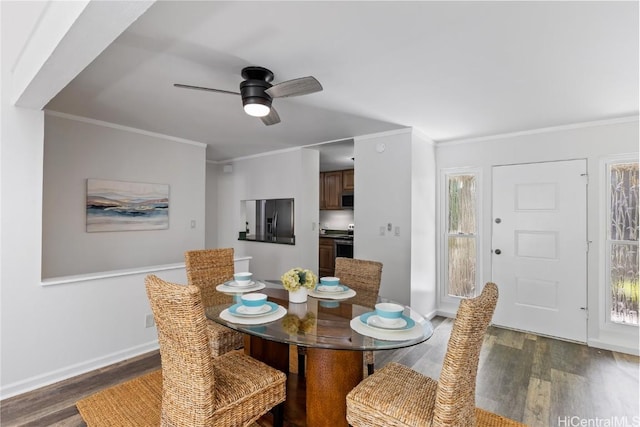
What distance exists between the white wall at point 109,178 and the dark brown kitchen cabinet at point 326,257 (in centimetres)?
230

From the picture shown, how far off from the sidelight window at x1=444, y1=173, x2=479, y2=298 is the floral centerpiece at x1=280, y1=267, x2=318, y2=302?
9.33ft

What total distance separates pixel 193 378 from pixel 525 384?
2.61 metres

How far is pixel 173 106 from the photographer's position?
120 inches

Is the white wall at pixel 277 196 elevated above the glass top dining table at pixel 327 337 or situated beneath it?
elevated above

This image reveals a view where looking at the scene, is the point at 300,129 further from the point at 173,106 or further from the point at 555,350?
the point at 555,350

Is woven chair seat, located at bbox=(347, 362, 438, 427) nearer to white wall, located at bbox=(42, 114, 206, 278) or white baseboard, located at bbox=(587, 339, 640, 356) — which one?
white baseboard, located at bbox=(587, 339, 640, 356)

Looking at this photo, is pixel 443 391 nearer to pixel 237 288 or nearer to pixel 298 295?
pixel 298 295

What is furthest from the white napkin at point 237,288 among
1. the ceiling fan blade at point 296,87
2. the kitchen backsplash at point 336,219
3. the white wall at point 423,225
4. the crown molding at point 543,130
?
the kitchen backsplash at point 336,219

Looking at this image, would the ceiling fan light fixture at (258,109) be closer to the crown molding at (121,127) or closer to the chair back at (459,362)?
the chair back at (459,362)

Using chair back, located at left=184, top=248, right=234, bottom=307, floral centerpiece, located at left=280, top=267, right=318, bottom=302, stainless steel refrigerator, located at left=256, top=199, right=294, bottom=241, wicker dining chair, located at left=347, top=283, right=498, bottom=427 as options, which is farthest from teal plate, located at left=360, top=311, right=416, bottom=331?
stainless steel refrigerator, located at left=256, top=199, right=294, bottom=241

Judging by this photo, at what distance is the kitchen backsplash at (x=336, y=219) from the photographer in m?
6.64

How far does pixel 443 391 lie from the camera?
1.30 m

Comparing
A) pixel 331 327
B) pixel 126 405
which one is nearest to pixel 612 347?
pixel 331 327

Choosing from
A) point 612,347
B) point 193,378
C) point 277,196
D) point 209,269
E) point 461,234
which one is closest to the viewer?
point 193,378
